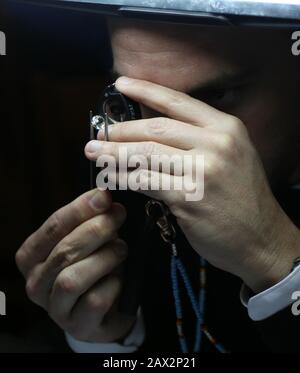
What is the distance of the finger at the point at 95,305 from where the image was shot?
3.40 feet

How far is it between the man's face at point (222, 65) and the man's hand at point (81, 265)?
0.19 m

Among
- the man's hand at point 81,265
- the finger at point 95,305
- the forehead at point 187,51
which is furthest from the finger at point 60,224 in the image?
the forehead at point 187,51

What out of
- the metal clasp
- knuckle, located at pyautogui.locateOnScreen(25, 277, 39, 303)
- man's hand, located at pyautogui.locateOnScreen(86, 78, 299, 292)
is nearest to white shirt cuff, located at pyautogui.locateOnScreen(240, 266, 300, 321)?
man's hand, located at pyautogui.locateOnScreen(86, 78, 299, 292)

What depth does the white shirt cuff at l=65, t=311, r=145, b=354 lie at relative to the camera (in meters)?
1.17

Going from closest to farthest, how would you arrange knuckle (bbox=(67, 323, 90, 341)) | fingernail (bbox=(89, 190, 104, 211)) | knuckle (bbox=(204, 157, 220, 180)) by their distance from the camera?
1. knuckle (bbox=(204, 157, 220, 180))
2. fingernail (bbox=(89, 190, 104, 211))
3. knuckle (bbox=(67, 323, 90, 341))

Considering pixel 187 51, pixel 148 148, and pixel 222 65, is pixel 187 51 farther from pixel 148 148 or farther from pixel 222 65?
pixel 148 148

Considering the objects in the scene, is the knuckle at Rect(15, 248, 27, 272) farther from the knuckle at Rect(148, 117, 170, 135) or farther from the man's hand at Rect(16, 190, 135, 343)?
the knuckle at Rect(148, 117, 170, 135)

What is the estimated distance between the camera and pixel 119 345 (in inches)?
46.0

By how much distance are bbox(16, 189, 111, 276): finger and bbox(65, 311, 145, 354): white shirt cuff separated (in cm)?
18

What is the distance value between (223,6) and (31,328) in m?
0.87

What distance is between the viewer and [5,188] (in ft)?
5.12

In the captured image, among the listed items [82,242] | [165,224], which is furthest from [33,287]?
[165,224]

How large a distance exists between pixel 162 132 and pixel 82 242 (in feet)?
0.83
